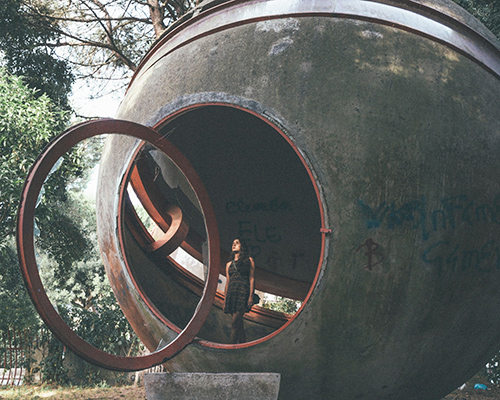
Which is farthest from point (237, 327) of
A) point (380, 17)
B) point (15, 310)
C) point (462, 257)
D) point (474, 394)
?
point (15, 310)

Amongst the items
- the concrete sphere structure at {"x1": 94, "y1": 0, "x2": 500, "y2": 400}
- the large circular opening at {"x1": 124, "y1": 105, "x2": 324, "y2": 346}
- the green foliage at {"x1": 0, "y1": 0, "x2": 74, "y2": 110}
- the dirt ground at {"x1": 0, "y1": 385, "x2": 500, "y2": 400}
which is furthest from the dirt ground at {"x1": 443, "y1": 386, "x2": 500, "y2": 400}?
the green foliage at {"x1": 0, "y1": 0, "x2": 74, "y2": 110}

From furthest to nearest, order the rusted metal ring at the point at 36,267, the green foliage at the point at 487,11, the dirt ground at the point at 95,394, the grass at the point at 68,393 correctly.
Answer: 1. the green foliage at the point at 487,11
2. the grass at the point at 68,393
3. the dirt ground at the point at 95,394
4. the rusted metal ring at the point at 36,267

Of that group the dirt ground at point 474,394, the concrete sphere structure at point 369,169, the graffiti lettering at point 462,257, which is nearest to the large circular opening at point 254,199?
the dirt ground at point 474,394

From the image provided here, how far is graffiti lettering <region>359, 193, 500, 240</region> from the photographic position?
14.2ft

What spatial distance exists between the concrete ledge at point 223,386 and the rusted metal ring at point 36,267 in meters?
0.25

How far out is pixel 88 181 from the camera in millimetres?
38406

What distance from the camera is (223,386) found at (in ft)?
14.9

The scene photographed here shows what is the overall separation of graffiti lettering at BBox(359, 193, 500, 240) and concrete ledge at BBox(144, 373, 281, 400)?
1487 millimetres

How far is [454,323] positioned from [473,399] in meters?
4.86

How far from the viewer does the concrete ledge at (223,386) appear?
451 centimetres

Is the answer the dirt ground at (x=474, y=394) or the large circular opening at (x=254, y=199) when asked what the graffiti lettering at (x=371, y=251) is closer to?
the large circular opening at (x=254, y=199)

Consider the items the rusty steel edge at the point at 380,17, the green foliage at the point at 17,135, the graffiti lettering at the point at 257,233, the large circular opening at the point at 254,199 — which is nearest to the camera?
the rusty steel edge at the point at 380,17

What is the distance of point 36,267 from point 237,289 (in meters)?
2.72

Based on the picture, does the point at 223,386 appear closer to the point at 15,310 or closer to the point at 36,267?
the point at 36,267
